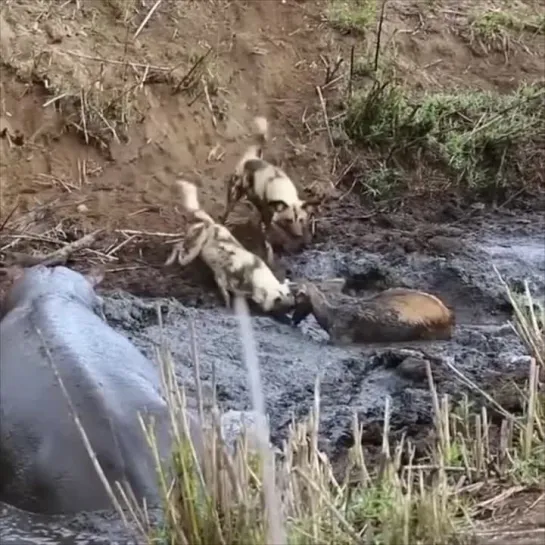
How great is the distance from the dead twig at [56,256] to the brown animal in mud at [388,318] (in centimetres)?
162

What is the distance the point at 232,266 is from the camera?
7.61 meters

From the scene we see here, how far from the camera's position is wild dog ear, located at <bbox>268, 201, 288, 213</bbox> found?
28.1 ft

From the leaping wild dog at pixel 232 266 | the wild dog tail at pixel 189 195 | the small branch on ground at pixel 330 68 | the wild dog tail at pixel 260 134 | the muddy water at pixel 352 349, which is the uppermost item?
the small branch on ground at pixel 330 68

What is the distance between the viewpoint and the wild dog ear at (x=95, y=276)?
288 inches

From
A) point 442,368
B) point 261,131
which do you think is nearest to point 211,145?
point 261,131

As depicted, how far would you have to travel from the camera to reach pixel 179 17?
1081 centimetres

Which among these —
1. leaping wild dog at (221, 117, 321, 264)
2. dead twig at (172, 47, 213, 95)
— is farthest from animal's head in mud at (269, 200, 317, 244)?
dead twig at (172, 47, 213, 95)

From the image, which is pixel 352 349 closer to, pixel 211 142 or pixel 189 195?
pixel 189 195

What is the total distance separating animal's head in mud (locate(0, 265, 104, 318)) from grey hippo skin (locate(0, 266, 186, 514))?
439mm

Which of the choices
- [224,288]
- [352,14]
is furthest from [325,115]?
[224,288]

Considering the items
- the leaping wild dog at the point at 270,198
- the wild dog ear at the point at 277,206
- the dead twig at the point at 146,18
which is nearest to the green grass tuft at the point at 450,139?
the leaping wild dog at the point at 270,198

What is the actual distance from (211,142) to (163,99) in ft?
1.59

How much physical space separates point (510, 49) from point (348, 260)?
4.19 metres

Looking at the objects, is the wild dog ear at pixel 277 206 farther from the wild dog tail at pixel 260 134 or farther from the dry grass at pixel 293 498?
the dry grass at pixel 293 498
